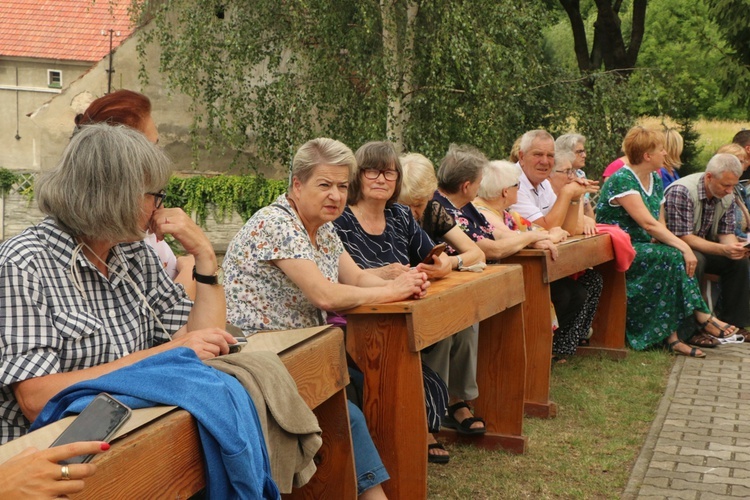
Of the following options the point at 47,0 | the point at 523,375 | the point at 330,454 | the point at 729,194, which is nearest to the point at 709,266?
the point at 729,194

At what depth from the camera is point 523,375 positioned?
18.4 ft

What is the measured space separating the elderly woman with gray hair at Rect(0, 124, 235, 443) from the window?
33.3 m

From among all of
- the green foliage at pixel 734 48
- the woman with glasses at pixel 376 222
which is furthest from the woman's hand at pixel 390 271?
the green foliage at pixel 734 48

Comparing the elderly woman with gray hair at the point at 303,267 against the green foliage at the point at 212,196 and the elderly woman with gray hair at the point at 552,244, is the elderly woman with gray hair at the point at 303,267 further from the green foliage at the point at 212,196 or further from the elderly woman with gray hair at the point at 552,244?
the green foliage at the point at 212,196

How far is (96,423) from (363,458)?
6.22ft

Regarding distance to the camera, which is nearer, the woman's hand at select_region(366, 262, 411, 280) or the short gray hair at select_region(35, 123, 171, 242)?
the short gray hair at select_region(35, 123, 171, 242)

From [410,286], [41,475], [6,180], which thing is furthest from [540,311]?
[6,180]

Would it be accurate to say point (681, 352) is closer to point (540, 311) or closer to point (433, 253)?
point (540, 311)

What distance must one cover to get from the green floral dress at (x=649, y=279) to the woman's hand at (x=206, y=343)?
235 inches

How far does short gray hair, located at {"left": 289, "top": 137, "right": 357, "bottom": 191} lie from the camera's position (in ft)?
14.8

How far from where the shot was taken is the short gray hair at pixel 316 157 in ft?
14.8

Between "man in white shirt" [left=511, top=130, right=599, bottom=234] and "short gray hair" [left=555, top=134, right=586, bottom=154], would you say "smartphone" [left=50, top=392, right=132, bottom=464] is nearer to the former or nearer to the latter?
"man in white shirt" [left=511, top=130, right=599, bottom=234]

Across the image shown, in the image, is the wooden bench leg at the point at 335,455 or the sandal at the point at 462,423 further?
the sandal at the point at 462,423

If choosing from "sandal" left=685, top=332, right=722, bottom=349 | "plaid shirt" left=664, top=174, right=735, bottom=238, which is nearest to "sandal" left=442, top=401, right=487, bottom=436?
"sandal" left=685, top=332, right=722, bottom=349
